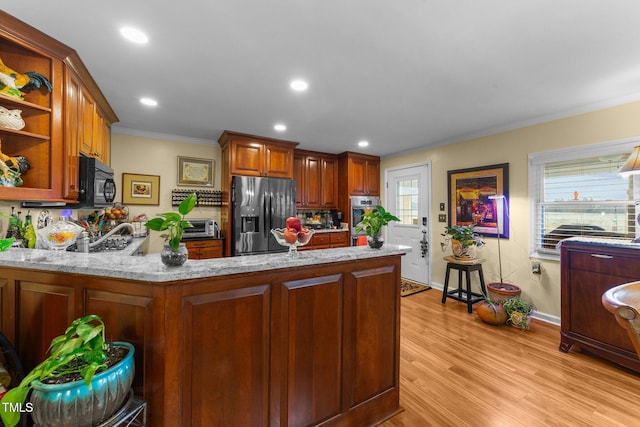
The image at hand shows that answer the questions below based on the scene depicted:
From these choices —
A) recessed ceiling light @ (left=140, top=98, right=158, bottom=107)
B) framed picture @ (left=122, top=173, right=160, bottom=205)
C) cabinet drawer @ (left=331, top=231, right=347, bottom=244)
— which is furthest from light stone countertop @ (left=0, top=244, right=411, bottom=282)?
cabinet drawer @ (left=331, top=231, right=347, bottom=244)

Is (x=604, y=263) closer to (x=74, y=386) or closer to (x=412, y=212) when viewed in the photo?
(x=412, y=212)

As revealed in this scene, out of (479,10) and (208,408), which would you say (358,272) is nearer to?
(208,408)

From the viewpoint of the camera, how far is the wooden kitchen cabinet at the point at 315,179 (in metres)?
4.94

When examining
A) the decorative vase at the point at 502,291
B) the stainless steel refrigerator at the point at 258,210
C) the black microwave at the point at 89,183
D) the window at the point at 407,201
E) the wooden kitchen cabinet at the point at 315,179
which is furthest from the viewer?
the wooden kitchen cabinet at the point at 315,179

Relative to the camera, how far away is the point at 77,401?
82 centimetres

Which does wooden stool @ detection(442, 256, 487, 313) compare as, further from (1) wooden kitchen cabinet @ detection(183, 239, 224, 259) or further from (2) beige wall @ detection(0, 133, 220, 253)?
(2) beige wall @ detection(0, 133, 220, 253)

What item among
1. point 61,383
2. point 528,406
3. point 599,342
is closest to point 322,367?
point 61,383

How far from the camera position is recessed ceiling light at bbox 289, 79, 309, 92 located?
233 cm

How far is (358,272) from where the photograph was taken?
61.8 inches

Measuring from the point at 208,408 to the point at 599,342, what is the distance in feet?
10.2

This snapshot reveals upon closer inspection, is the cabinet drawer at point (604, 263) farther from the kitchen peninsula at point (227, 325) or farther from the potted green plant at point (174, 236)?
the potted green plant at point (174, 236)

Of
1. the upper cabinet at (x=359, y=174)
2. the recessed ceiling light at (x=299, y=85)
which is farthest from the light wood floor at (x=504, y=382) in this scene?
the upper cabinet at (x=359, y=174)

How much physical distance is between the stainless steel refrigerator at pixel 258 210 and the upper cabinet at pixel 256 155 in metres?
0.14

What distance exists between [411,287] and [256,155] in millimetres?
3328
